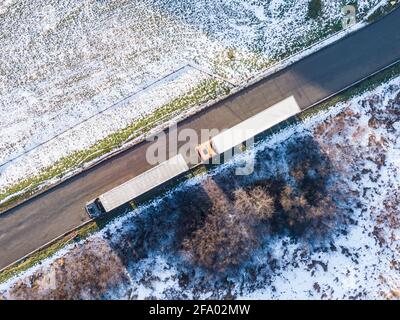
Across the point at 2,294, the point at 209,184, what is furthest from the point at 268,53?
the point at 2,294

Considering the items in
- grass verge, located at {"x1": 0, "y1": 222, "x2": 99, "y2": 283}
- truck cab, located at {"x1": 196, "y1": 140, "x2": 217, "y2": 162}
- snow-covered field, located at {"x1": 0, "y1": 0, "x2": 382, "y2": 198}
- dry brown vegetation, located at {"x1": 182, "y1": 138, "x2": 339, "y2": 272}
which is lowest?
dry brown vegetation, located at {"x1": 182, "y1": 138, "x2": 339, "y2": 272}

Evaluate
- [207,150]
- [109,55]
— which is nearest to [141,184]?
[207,150]

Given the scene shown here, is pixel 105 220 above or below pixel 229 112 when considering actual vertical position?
below

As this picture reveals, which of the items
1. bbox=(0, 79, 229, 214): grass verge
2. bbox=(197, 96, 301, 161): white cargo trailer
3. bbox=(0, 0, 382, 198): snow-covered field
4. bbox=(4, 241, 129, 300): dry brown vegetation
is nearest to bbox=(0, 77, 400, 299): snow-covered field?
bbox=(4, 241, 129, 300): dry brown vegetation

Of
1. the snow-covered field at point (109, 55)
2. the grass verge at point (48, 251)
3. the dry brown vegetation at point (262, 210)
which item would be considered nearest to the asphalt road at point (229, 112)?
the grass verge at point (48, 251)

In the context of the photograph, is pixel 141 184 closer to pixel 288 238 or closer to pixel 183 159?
pixel 183 159

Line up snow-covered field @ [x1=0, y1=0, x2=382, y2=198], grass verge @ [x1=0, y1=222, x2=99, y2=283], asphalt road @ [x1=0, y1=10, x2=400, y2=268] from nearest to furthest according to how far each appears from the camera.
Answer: grass verge @ [x1=0, y1=222, x2=99, y2=283], asphalt road @ [x1=0, y1=10, x2=400, y2=268], snow-covered field @ [x1=0, y1=0, x2=382, y2=198]

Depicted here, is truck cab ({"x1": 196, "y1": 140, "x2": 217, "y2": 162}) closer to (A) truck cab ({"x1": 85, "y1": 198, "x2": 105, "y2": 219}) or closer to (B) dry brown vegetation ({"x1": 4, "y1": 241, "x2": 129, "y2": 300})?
(A) truck cab ({"x1": 85, "y1": 198, "x2": 105, "y2": 219})
